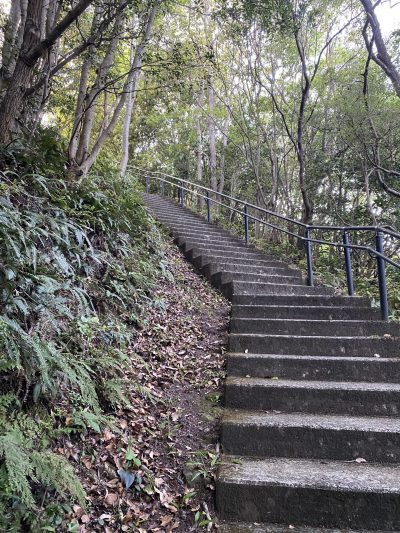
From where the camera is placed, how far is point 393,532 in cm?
207

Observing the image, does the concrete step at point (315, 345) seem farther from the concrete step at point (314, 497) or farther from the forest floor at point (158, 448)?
the concrete step at point (314, 497)

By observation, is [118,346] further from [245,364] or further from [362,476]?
[362,476]

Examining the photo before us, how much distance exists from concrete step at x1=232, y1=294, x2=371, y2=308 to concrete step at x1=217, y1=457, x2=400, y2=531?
8.36ft

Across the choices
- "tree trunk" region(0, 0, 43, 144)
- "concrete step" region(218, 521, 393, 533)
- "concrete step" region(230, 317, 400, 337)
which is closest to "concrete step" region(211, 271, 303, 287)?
"concrete step" region(230, 317, 400, 337)

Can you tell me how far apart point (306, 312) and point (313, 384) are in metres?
1.44

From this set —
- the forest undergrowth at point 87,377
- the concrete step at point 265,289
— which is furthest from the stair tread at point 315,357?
the concrete step at point 265,289

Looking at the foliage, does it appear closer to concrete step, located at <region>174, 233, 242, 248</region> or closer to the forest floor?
the forest floor

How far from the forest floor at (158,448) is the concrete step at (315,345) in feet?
1.08

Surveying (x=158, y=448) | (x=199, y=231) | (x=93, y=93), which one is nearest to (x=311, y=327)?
(x=158, y=448)

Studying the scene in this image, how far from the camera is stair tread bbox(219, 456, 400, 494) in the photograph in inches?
85.1

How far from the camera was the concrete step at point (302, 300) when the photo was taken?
4613mm

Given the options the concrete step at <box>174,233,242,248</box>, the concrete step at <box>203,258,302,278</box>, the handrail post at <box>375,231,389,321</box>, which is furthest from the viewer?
the concrete step at <box>174,233,242,248</box>

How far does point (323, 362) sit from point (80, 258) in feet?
8.44

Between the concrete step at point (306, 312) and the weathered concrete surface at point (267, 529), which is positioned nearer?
the weathered concrete surface at point (267, 529)
